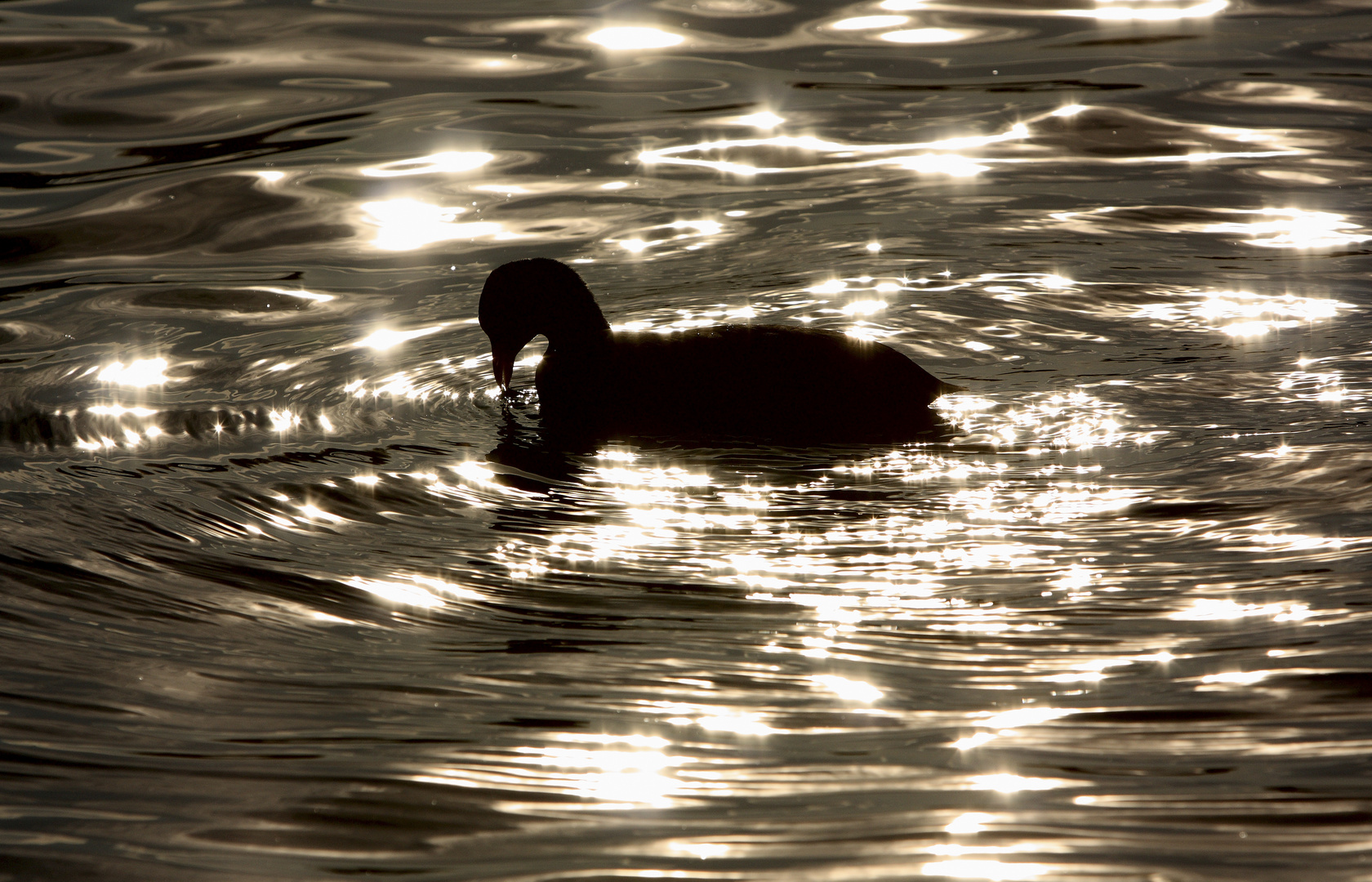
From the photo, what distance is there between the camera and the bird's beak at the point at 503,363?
242 inches

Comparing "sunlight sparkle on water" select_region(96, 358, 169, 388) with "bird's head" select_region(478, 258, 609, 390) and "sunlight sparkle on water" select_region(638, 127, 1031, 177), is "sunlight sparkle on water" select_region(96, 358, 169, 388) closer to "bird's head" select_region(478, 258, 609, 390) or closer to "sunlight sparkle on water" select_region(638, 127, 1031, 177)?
"bird's head" select_region(478, 258, 609, 390)

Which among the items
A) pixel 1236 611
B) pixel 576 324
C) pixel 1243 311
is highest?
pixel 576 324

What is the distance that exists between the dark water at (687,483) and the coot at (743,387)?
23 centimetres

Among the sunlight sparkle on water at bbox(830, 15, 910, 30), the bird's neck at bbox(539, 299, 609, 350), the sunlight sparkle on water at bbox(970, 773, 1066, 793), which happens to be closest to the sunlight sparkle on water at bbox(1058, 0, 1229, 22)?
the sunlight sparkle on water at bbox(830, 15, 910, 30)

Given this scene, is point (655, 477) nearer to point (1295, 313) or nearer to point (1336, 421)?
point (1336, 421)

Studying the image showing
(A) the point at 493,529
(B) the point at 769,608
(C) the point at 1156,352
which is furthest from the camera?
(C) the point at 1156,352

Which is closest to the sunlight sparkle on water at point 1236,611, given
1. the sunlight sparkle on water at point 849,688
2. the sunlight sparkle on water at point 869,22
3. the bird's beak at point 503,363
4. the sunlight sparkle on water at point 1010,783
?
the sunlight sparkle on water at point 849,688

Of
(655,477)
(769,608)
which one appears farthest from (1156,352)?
(769,608)

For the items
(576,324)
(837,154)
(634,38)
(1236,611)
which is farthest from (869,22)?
(1236,611)

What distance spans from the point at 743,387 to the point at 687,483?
0.66 meters

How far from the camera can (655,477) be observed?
5062 millimetres

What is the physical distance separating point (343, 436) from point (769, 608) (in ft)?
7.71

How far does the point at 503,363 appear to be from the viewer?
6.15m

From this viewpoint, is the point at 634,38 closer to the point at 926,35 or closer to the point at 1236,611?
the point at 926,35
